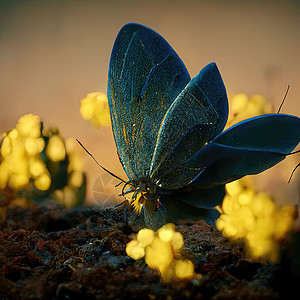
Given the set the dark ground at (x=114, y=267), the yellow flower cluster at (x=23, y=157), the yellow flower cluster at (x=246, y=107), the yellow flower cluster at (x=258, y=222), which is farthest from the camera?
the yellow flower cluster at (x=23, y=157)

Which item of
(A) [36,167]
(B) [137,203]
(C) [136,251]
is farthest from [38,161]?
(C) [136,251]

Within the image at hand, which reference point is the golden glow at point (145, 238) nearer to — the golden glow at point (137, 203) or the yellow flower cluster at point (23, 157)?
the golden glow at point (137, 203)

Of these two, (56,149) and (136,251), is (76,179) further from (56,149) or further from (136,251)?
(136,251)

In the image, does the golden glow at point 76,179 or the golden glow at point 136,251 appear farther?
the golden glow at point 76,179

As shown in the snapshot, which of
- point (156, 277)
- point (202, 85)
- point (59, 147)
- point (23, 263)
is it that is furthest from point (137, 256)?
point (59, 147)

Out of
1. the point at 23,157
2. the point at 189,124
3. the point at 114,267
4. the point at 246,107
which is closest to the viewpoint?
the point at 114,267

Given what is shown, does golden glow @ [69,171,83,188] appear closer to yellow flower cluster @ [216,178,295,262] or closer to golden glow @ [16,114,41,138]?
golden glow @ [16,114,41,138]

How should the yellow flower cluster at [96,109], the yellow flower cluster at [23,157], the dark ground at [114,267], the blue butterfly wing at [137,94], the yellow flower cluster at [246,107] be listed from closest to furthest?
1. the dark ground at [114,267]
2. the blue butterfly wing at [137,94]
3. the yellow flower cluster at [246,107]
4. the yellow flower cluster at [96,109]
5. the yellow flower cluster at [23,157]

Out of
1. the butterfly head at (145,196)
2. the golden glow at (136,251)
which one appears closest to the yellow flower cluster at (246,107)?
the butterfly head at (145,196)

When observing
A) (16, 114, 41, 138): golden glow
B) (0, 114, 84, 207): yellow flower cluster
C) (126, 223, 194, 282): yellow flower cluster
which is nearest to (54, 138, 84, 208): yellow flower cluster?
(0, 114, 84, 207): yellow flower cluster
